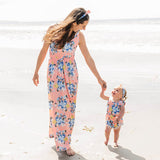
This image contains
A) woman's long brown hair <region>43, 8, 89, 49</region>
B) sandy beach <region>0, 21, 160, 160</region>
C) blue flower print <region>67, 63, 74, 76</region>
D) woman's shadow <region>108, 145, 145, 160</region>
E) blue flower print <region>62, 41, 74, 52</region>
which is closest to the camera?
woman's long brown hair <region>43, 8, 89, 49</region>

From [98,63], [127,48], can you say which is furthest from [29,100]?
[127,48]

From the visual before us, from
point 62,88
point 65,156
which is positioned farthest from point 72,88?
point 65,156

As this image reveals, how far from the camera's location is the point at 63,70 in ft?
Answer: 12.1

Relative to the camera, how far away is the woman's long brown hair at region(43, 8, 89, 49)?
3.49 meters

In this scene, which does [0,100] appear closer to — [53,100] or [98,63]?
[53,100]

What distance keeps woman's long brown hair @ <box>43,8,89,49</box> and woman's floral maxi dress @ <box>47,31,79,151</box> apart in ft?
0.25

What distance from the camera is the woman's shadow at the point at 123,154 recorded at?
151 inches

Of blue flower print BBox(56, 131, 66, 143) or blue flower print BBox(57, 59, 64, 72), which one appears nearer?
blue flower print BBox(57, 59, 64, 72)

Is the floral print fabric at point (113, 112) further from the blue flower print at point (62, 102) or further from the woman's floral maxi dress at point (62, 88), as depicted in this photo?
the blue flower print at point (62, 102)

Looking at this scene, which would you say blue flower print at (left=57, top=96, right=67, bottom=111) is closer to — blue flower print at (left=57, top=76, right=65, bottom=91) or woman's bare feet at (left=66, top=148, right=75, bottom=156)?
blue flower print at (left=57, top=76, right=65, bottom=91)

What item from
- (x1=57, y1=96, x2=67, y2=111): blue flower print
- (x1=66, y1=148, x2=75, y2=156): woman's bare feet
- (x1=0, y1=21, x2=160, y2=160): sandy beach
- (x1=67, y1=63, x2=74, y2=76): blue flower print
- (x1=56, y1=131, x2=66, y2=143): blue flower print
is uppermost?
(x1=67, y1=63, x2=74, y2=76): blue flower print

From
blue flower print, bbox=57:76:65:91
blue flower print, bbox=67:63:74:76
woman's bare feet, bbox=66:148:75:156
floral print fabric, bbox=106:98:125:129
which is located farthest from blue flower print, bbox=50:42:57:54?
woman's bare feet, bbox=66:148:75:156

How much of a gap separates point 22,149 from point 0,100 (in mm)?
2167

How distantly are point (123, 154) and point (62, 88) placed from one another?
1.18 meters
